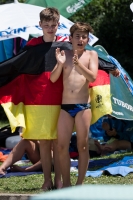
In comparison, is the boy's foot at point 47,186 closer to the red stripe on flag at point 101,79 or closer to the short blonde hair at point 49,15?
the red stripe on flag at point 101,79

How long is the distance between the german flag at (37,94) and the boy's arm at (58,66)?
114 millimetres

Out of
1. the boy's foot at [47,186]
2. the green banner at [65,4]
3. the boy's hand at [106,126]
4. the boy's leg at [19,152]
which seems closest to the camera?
the boy's foot at [47,186]

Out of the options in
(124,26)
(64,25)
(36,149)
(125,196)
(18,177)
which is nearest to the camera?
(125,196)

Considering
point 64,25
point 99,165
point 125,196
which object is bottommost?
point 99,165

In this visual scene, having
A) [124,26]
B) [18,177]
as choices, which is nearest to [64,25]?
[18,177]

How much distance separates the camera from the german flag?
517 cm

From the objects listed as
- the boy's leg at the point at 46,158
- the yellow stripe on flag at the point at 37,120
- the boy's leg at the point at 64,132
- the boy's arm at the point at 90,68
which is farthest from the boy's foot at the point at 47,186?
the boy's arm at the point at 90,68

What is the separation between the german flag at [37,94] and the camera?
5168 mm

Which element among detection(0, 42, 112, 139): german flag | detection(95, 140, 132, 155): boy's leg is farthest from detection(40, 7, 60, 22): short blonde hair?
detection(95, 140, 132, 155): boy's leg

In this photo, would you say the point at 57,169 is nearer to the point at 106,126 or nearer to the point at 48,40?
the point at 48,40

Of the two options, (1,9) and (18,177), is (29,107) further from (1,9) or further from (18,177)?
(1,9)

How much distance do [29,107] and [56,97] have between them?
1.05 ft

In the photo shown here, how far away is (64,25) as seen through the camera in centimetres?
862

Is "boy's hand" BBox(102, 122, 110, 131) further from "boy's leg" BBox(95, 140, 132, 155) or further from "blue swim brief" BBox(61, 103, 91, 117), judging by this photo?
"blue swim brief" BBox(61, 103, 91, 117)
